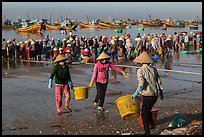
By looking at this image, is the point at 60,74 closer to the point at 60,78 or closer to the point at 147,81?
the point at 60,78

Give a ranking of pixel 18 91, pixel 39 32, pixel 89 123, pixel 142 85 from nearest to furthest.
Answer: pixel 142 85 < pixel 89 123 < pixel 18 91 < pixel 39 32

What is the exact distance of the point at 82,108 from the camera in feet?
36.5

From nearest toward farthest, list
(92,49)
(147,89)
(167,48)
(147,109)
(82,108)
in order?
1. (147,89)
2. (147,109)
3. (82,108)
4. (92,49)
5. (167,48)

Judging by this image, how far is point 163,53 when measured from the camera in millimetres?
24703

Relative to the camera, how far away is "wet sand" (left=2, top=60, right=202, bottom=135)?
9.04 m

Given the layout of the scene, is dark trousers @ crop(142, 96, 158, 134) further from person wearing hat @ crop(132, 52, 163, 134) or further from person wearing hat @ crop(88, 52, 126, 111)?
person wearing hat @ crop(88, 52, 126, 111)

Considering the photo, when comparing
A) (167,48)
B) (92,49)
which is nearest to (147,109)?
(92,49)

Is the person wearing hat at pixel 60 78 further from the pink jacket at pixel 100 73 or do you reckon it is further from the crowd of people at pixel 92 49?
the crowd of people at pixel 92 49

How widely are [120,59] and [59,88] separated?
13.3 metres

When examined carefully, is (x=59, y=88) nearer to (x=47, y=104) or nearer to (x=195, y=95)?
(x=47, y=104)

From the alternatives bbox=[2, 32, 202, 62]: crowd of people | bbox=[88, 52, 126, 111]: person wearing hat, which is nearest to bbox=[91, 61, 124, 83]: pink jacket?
bbox=[88, 52, 126, 111]: person wearing hat

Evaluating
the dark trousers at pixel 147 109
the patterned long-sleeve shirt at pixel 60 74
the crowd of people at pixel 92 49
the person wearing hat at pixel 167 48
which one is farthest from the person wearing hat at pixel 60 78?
the person wearing hat at pixel 167 48

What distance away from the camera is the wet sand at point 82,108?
356 inches

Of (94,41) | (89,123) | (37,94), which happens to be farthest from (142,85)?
(94,41)
